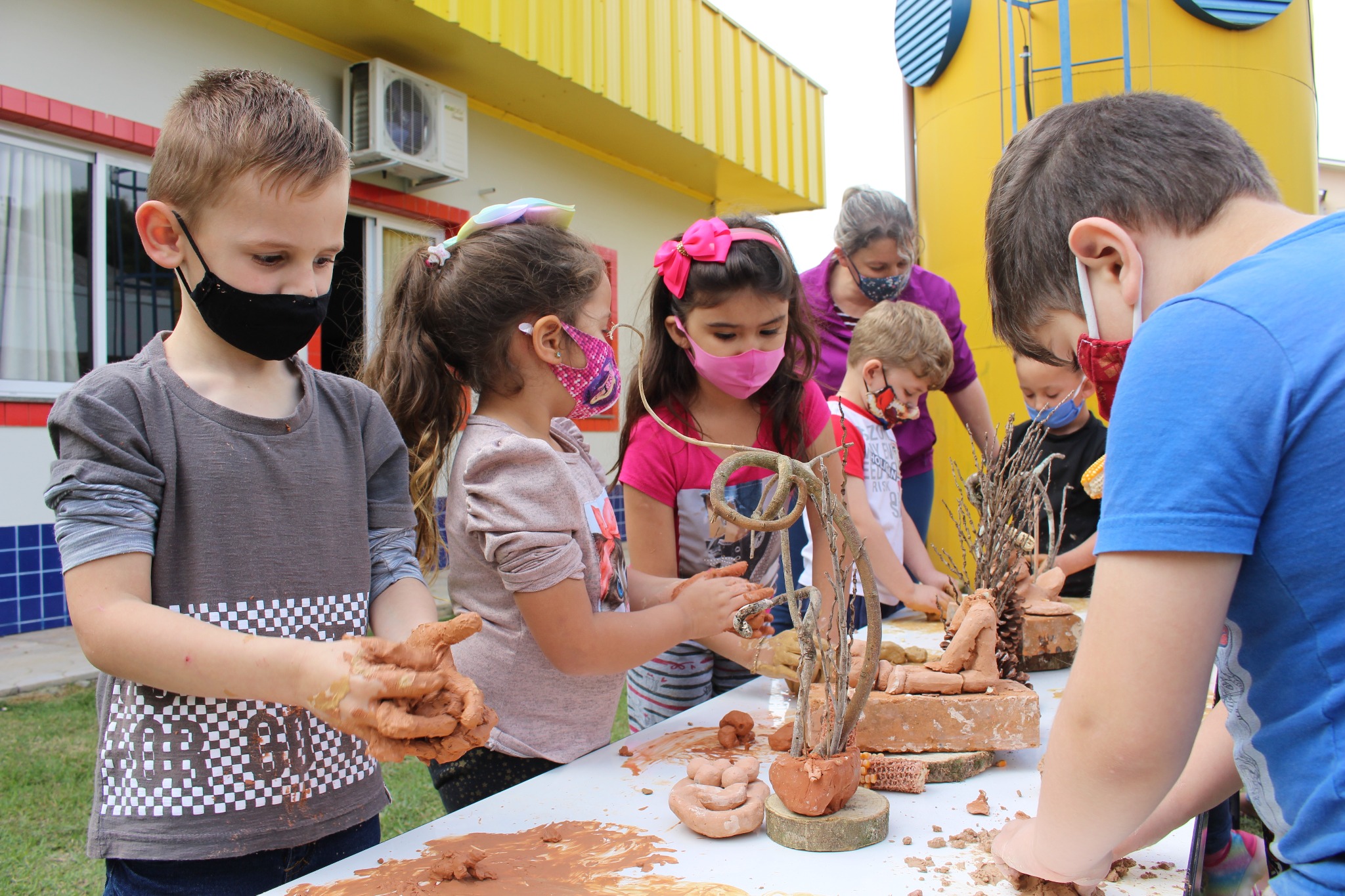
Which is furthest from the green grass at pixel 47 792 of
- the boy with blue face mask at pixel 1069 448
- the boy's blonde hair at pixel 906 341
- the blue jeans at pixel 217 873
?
the boy with blue face mask at pixel 1069 448

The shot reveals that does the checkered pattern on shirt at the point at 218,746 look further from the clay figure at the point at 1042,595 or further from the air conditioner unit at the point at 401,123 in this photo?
the air conditioner unit at the point at 401,123

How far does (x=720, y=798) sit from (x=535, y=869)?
0.31m

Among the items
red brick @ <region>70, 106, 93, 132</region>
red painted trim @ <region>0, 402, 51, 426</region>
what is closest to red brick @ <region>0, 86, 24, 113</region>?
red brick @ <region>70, 106, 93, 132</region>

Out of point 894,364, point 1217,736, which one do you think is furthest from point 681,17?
point 1217,736

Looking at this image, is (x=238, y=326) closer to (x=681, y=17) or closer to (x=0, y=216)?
(x=0, y=216)

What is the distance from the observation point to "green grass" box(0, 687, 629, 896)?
3.04 m

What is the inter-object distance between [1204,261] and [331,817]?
1562 mm

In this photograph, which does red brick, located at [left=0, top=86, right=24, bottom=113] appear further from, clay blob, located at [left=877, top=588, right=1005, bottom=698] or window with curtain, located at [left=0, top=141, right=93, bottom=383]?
clay blob, located at [left=877, top=588, right=1005, bottom=698]

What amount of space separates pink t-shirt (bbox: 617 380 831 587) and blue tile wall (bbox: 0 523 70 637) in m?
4.16

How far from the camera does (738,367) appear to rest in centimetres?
249

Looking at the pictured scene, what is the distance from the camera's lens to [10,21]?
462 cm

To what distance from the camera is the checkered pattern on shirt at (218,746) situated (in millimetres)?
1371

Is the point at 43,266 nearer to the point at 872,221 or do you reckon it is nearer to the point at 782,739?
the point at 872,221

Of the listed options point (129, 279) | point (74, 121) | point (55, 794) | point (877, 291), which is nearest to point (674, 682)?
point (877, 291)
